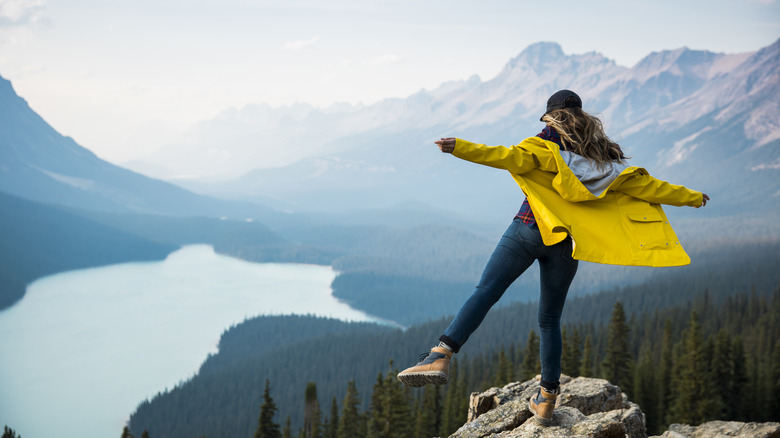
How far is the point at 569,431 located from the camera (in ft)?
22.5

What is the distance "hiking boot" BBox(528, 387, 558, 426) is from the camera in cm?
699

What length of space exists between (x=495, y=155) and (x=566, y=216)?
1018 millimetres

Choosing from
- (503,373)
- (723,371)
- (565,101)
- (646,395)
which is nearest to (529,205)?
(565,101)

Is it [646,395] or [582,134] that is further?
[646,395]

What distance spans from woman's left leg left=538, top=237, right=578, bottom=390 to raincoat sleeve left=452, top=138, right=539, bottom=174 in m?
0.97

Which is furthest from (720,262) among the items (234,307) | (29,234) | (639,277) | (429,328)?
(29,234)

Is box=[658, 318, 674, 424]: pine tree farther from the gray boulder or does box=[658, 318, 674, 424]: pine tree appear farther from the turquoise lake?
the turquoise lake

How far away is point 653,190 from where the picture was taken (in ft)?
19.9

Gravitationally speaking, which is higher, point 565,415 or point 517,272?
point 517,272

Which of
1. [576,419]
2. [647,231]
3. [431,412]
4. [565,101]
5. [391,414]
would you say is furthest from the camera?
[431,412]

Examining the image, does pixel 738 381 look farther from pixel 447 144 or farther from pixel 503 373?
pixel 447 144

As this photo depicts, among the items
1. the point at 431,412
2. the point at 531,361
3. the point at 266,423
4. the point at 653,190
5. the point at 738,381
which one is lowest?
the point at 266,423

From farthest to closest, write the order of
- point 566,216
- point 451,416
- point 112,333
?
point 112,333
point 451,416
point 566,216

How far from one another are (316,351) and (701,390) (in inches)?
A: 2702
